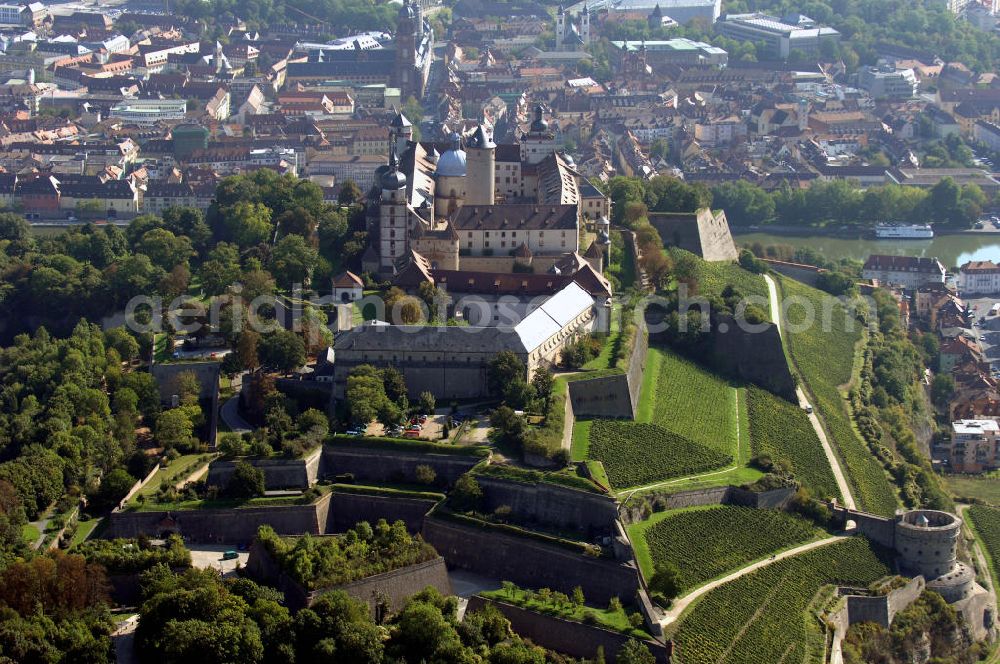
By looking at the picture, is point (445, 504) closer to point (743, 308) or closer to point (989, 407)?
point (743, 308)

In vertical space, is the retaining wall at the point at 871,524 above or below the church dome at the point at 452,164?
below

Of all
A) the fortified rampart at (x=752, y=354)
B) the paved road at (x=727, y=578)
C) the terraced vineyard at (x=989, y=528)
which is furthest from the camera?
the fortified rampart at (x=752, y=354)

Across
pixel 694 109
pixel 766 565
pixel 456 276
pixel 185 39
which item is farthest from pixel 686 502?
pixel 185 39

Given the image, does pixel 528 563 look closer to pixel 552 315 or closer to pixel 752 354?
pixel 552 315

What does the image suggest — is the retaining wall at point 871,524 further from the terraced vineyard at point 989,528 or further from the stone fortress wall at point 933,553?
the terraced vineyard at point 989,528

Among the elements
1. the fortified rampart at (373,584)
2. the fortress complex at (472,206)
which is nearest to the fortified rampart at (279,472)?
the fortified rampart at (373,584)

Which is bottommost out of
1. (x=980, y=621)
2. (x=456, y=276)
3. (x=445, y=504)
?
(x=980, y=621)
